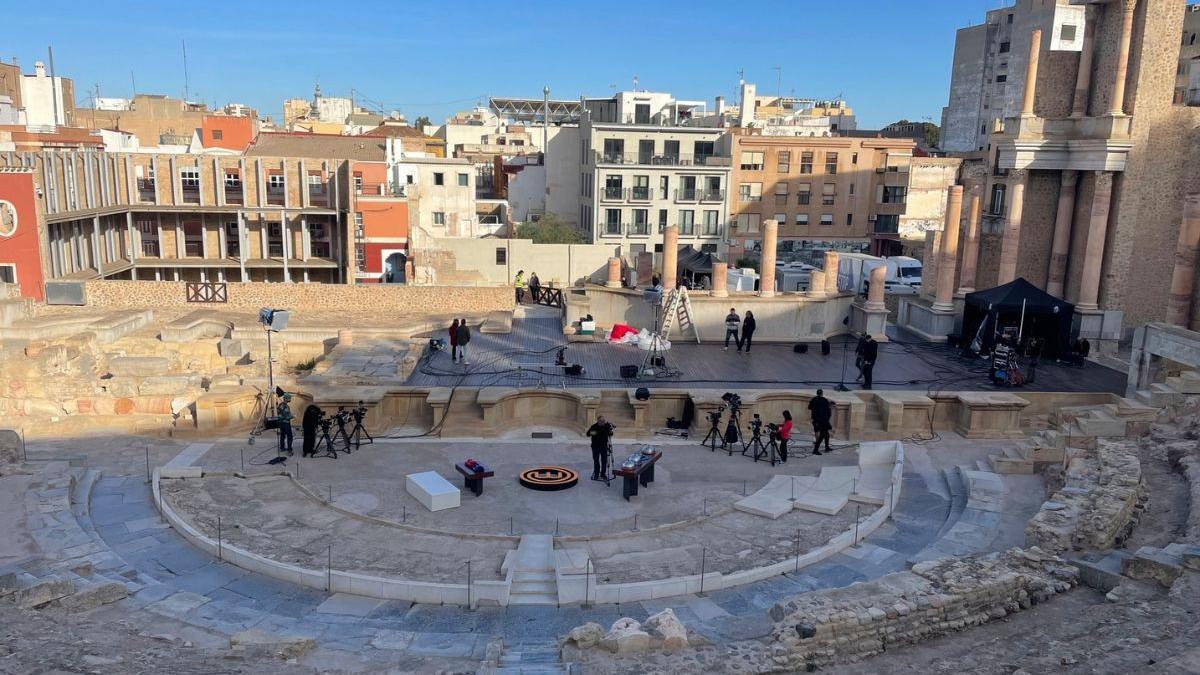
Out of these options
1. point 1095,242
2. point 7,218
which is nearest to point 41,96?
point 7,218

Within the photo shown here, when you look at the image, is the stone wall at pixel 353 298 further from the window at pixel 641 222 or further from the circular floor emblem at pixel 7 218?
the window at pixel 641 222

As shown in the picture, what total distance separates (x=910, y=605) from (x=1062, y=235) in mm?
24100

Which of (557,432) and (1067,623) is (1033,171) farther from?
(1067,623)

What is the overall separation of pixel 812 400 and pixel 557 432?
19.4ft

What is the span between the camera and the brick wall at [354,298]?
35.6 m

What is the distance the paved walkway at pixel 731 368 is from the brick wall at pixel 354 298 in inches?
302

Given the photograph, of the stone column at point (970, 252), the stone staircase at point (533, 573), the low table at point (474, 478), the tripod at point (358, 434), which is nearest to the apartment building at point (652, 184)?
the stone column at point (970, 252)

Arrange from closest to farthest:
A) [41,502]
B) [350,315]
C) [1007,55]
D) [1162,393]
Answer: [41,502], [1162,393], [350,315], [1007,55]

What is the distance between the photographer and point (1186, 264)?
77.2 feet

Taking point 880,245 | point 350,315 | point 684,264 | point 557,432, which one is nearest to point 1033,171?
point 684,264

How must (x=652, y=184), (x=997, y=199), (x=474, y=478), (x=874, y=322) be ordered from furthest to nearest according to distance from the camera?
(x=652, y=184), (x=997, y=199), (x=874, y=322), (x=474, y=478)

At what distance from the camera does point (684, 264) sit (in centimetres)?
4131

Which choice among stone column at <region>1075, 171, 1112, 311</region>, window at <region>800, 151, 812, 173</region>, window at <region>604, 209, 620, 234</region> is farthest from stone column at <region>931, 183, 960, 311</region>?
window at <region>800, 151, 812, 173</region>

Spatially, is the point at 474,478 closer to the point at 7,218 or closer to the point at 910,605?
the point at 910,605
